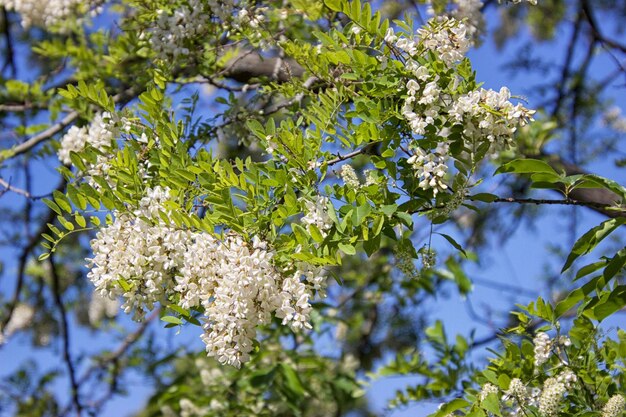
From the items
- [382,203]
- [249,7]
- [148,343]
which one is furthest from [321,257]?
[148,343]

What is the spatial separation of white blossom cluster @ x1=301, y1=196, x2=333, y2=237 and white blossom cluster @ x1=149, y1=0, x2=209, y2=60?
100cm

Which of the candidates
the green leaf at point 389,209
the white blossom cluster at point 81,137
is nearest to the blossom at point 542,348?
the green leaf at point 389,209

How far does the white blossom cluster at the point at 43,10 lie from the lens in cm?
331

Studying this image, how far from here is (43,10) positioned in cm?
359

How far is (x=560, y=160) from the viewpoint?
10.8 ft

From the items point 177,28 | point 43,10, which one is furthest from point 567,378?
point 43,10

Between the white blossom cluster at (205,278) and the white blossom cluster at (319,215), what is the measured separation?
0.31 ft

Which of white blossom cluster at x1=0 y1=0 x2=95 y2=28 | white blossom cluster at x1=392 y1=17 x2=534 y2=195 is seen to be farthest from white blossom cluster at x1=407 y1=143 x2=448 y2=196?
white blossom cluster at x1=0 y1=0 x2=95 y2=28

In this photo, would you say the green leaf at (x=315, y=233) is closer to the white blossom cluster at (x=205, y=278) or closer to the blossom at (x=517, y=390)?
the white blossom cluster at (x=205, y=278)

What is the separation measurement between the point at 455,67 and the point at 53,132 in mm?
1950

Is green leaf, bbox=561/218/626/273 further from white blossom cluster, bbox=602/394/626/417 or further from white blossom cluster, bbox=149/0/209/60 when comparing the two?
white blossom cluster, bbox=149/0/209/60

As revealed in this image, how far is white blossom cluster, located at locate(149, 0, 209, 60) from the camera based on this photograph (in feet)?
7.48

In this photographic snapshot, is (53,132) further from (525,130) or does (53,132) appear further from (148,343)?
(525,130)

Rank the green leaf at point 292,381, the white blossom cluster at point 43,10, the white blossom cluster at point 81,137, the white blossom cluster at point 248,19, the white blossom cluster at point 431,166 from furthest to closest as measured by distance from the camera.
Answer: the white blossom cluster at point 43,10 < the green leaf at point 292,381 < the white blossom cluster at point 81,137 < the white blossom cluster at point 248,19 < the white blossom cluster at point 431,166
